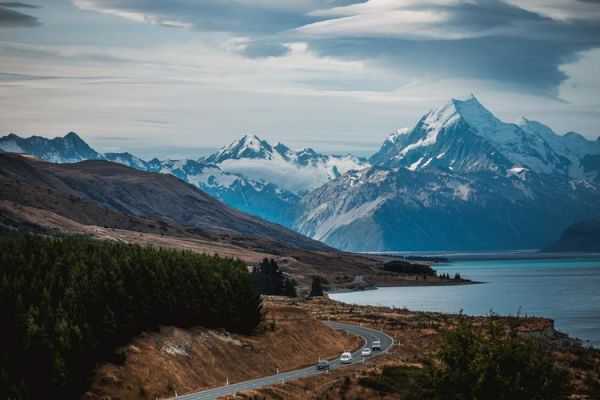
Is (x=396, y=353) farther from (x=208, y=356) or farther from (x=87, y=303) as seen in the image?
(x=87, y=303)

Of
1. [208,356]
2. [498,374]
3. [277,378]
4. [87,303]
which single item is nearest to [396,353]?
[277,378]

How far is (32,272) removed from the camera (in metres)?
87.3

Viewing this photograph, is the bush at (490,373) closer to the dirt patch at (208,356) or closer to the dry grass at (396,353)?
the dry grass at (396,353)

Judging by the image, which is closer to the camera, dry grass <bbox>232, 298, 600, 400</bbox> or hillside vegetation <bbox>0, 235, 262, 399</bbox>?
hillside vegetation <bbox>0, 235, 262, 399</bbox>

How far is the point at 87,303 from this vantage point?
86.4m

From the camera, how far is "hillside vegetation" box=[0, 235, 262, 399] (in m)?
76.8

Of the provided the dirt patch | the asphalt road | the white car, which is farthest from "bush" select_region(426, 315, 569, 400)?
the white car

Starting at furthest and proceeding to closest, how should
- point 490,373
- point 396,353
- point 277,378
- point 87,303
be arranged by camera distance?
point 396,353 < point 277,378 < point 87,303 < point 490,373

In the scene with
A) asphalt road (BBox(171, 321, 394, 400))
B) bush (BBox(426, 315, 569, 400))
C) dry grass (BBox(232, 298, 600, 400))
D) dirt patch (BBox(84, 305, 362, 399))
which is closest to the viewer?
bush (BBox(426, 315, 569, 400))

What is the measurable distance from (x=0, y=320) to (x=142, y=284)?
1989cm

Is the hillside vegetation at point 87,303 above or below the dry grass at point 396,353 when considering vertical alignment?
above

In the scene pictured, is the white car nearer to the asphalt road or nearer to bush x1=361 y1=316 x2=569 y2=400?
the asphalt road

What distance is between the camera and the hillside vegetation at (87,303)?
76750 millimetres

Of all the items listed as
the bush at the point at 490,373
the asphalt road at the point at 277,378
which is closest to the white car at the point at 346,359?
the asphalt road at the point at 277,378
